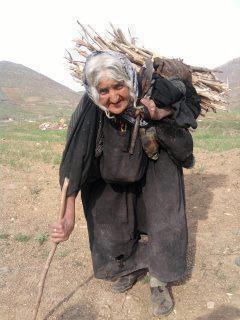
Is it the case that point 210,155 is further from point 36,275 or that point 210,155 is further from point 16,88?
point 16,88

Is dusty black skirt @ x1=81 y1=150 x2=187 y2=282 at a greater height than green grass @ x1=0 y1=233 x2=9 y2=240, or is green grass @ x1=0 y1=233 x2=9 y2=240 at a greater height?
dusty black skirt @ x1=81 y1=150 x2=187 y2=282

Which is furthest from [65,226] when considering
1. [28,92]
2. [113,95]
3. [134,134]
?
[28,92]

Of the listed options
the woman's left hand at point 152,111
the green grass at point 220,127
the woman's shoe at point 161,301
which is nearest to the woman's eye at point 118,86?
the woman's left hand at point 152,111

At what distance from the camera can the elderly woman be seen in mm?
2607

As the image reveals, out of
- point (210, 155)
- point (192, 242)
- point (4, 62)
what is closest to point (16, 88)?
point (4, 62)

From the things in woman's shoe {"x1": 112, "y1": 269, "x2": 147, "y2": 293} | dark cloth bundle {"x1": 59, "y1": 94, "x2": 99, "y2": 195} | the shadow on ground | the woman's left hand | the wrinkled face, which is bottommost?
woman's shoe {"x1": 112, "y1": 269, "x2": 147, "y2": 293}

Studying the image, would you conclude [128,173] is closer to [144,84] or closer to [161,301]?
[144,84]

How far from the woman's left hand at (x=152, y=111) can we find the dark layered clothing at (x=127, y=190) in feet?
0.22

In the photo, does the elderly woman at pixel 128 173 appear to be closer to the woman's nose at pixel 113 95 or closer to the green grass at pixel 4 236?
the woman's nose at pixel 113 95

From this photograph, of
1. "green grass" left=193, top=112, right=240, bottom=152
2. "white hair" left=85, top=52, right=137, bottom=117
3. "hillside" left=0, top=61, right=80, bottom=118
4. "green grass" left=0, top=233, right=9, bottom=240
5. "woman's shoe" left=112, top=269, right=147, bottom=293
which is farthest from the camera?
"hillside" left=0, top=61, right=80, bottom=118

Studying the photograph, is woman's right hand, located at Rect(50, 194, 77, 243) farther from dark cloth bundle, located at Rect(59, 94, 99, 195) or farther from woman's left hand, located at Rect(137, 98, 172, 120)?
woman's left hand, located at Rect(137, 98, 172, 120)

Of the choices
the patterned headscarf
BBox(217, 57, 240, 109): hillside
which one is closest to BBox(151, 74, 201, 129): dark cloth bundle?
the patterned headscarf

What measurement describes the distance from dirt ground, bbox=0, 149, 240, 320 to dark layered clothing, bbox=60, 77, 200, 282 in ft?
0.87

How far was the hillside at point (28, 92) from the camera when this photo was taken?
40.1m
